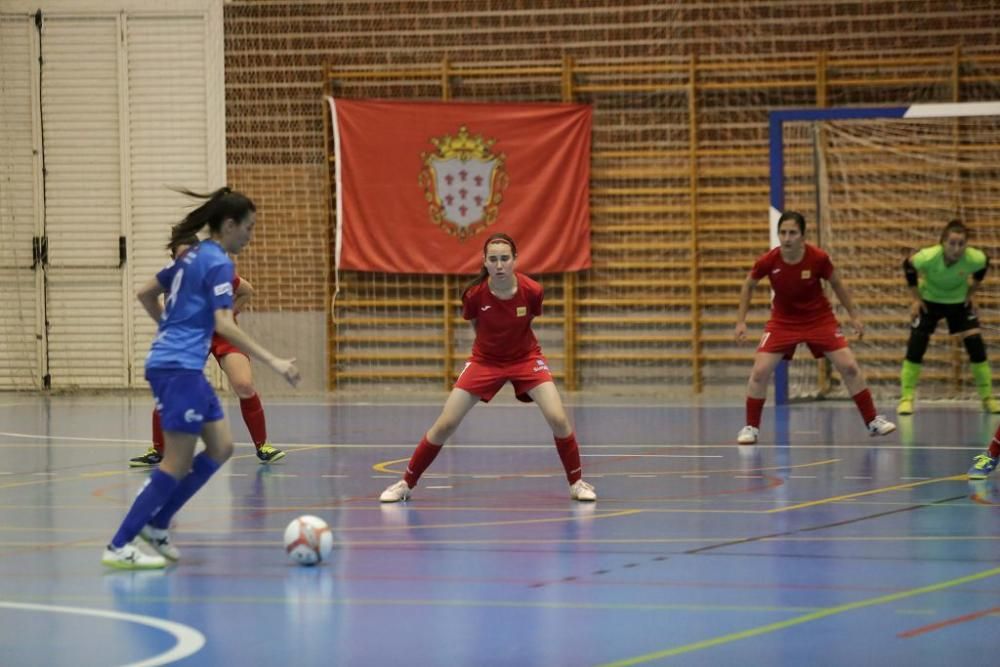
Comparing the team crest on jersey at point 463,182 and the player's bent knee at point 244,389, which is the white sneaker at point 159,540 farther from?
the team crest on jersey at point 463,182

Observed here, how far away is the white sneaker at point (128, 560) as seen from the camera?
609cm

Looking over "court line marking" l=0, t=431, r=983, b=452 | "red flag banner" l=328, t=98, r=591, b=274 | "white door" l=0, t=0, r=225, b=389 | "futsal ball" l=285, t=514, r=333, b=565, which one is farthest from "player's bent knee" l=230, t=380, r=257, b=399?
"white door" l=0, t=0, r=225, b=389

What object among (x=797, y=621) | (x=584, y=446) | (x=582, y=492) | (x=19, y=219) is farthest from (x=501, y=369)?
(x=19, y=219)

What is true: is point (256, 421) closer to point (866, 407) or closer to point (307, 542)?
point (307, 542)

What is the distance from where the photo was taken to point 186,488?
6.36 m

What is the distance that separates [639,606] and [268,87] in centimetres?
1436

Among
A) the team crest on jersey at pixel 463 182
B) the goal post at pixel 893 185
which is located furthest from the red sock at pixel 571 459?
the team crest on jersey at pixel 463 182

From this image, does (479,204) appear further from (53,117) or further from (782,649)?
(782,649)

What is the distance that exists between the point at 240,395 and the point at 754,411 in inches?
153

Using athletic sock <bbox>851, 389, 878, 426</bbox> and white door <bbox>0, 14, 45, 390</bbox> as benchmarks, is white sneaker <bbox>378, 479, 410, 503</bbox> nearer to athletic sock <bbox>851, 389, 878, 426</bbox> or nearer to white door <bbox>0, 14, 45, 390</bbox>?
athletic sock <bbox>851, 389, 878, 426</bbox>

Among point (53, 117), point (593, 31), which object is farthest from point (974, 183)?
point (53, 117)

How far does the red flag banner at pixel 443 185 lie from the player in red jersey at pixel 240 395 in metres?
8.01

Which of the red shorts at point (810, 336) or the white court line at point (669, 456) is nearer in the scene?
the white court line at point (669, 456)

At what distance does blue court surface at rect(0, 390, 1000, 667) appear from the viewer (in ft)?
15.2
